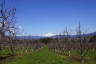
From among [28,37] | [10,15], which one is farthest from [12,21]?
[28,37]

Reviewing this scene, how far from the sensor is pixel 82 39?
29.9m

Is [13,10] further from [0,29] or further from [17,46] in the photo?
[17,46]

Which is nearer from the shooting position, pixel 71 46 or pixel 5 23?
pixel 5 23

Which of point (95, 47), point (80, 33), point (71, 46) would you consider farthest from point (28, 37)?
point (80, 33)

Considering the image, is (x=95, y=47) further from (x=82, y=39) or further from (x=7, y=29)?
(x=7, y=29)

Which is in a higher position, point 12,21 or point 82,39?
point 12,21

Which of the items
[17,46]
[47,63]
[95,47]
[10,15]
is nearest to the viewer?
[47,63]

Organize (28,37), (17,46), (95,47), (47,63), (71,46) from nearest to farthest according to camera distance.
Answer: (47,63)
(95,47)
(71,46)
(17,46)
(28,37)

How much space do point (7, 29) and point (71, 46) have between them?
119 ft

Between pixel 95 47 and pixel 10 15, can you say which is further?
pixel 95 47

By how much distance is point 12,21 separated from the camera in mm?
24266

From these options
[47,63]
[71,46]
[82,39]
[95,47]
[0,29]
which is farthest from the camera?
[71,46]

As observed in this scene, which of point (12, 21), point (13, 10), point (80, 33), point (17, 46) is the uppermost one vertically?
point (13, 10)

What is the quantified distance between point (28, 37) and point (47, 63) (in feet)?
295
